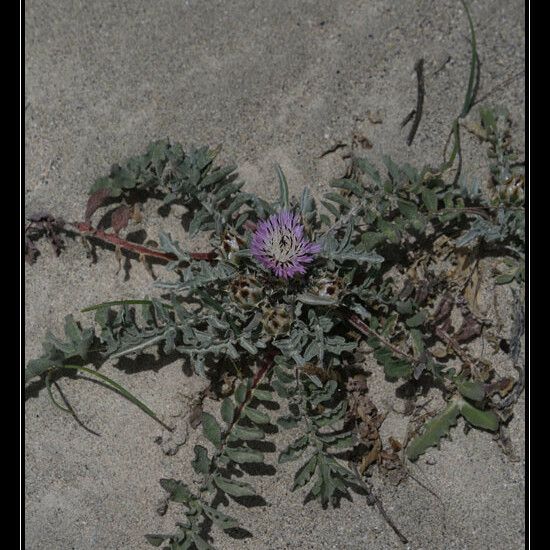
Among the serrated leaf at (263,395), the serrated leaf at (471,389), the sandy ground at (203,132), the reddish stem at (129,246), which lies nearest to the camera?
the serrated leaf at (263,395)

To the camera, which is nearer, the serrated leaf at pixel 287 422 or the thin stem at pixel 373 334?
the serrated leaf at pixel 287 422

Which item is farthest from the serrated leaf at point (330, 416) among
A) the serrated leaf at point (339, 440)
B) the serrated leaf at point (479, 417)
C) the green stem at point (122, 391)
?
the green stem at point (122, 391)

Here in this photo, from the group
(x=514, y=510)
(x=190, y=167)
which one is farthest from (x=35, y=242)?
(x=514, y=510)

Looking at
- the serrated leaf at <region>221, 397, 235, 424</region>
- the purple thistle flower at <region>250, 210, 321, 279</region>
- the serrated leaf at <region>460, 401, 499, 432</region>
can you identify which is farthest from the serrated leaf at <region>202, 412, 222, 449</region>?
the serrated leaf at <region>460, 401, 499, 432</region>

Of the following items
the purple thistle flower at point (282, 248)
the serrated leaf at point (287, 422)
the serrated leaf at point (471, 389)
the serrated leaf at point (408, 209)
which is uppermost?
the serrated leaf at point (408, 209)

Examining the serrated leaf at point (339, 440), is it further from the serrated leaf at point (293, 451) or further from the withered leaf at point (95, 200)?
the withered leaf at point (95, 200)
